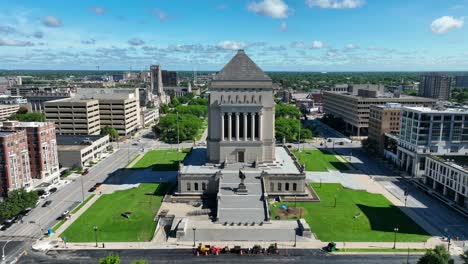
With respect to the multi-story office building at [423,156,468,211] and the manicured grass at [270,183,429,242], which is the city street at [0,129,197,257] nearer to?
the manicured grass at [270,183,429,242]

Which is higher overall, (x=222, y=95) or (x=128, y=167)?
(x=222, y=95)

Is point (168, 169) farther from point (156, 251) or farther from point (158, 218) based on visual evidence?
point (156, 251)

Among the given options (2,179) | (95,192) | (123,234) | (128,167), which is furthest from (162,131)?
(123,234)

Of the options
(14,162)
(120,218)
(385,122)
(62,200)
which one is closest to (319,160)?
(385,122)

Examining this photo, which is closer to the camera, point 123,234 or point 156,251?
point 156,251

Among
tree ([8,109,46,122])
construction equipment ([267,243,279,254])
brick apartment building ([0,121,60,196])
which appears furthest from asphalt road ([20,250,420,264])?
tree ([8,109,46,122])

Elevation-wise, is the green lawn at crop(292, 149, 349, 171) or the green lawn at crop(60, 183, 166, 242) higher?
Result: the green lawn at crop(292, 149, 349, 171)
